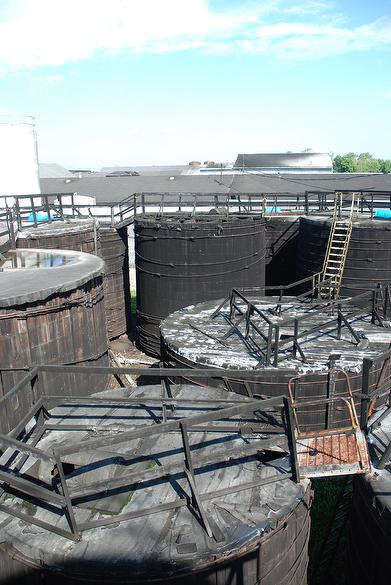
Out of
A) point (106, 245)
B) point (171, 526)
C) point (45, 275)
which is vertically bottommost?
point (171, 526)

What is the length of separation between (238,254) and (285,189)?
24740mm

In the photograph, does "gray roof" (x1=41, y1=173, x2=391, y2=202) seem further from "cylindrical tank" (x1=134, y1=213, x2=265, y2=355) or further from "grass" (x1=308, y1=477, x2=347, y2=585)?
"grass" (x1=308, y1=477, x2=347, y2=585)

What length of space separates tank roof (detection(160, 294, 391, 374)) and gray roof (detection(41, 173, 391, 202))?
27.1m

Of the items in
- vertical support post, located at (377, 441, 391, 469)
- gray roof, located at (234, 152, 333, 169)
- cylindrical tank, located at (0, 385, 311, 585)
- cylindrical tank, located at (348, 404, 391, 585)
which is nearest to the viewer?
cylindrical tank, located at (0, 385, 311, 585)

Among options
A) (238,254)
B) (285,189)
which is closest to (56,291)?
(238,254)

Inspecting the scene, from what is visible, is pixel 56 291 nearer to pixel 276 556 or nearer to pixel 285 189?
pixel 276 556

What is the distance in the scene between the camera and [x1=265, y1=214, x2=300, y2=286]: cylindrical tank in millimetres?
20906

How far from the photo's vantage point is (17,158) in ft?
116

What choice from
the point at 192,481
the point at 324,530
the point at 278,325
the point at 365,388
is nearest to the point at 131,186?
the point at 278,325

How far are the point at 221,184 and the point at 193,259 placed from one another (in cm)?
2635

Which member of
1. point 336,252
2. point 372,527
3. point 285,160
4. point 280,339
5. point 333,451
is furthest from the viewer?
point 285,160

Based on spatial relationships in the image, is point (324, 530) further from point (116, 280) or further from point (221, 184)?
point (221, 184)

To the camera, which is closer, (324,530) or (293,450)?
(293,450)

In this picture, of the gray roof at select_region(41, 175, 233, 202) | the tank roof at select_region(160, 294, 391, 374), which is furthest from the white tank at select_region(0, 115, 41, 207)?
the tank roof at select_region(160, 294, 391, 374)
